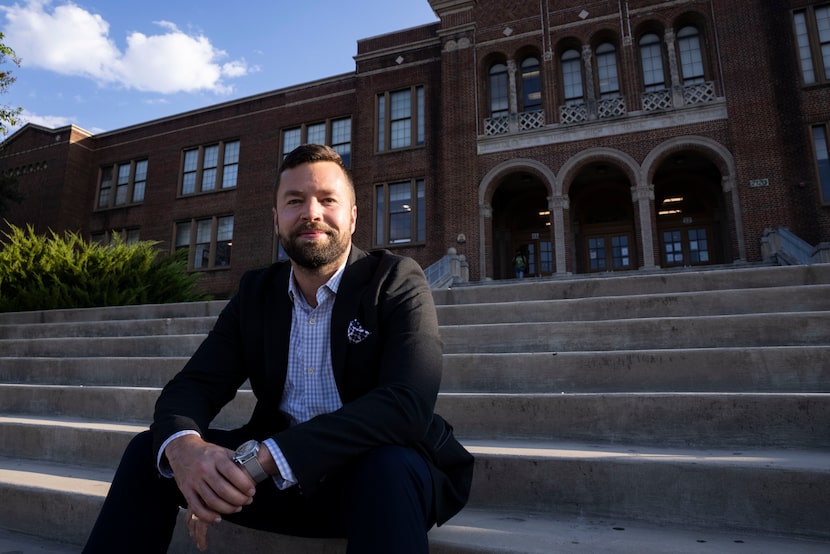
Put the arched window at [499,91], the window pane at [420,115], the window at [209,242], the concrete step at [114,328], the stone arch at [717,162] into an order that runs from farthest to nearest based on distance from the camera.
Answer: the window at [209,242] < the window pane at [420,115] < the arched window at [499,91] < the stone arch at [717,162] < the concrete step at [114,328]

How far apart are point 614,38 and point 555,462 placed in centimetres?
1652

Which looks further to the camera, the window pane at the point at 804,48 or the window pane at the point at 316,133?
the window pane at the point at 316,133

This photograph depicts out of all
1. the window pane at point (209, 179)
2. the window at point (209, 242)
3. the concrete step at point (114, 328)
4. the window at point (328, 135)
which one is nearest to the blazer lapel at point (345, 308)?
the concrete step at point (114, 328)

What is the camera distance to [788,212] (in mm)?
12484

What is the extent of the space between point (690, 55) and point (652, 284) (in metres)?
13.3

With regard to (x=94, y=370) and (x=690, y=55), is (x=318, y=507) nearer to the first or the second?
(x=94, y=370)

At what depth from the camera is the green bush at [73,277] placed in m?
7.41

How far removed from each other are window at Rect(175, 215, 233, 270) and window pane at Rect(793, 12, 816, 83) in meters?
20.0

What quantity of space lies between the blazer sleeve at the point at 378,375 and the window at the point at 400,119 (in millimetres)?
15920

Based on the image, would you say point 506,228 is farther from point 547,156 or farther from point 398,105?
point 398,105

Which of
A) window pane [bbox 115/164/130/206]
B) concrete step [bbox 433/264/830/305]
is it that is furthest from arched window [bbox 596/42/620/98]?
window pane [bbox 115/164/130/206]

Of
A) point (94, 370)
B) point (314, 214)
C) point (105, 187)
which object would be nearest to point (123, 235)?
point (105, 187)

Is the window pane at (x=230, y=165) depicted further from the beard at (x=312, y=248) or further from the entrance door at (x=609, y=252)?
the beard at (x=312, y=248)

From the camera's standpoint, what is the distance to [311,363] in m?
1.79
